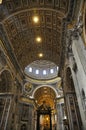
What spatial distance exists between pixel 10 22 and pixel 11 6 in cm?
162

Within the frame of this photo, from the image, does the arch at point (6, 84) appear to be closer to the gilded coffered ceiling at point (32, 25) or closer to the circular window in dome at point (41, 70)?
the gilded coffered ceiling at point (32, 25)

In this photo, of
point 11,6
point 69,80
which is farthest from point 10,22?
point 69,80

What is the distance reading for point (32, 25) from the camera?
13.2 metres

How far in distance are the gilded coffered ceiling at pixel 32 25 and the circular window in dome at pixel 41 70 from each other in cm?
1356

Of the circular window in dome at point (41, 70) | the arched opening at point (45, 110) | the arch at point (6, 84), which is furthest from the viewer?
the circular window in dome at point (41, 70)

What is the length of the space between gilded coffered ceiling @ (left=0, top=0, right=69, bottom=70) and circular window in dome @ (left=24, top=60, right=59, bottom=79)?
13.6m

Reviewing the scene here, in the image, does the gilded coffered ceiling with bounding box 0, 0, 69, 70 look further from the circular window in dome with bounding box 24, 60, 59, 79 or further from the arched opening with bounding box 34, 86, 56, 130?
the circular window in dome with bounding box 24, 60, 59, 79

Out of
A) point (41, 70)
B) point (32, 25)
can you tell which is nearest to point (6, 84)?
point (32, 25)

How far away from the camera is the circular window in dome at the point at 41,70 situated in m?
31.0

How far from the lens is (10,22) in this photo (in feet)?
39.6

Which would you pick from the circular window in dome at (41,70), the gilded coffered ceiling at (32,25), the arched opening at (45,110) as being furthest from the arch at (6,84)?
the circular window in dome at (41,70)

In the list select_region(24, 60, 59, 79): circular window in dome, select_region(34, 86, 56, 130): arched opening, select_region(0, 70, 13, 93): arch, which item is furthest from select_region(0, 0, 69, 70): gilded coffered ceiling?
select_region(24, 60, 59, 79): circular window in dome

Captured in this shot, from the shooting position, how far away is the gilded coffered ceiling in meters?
11.0

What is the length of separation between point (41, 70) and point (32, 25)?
815 inches
